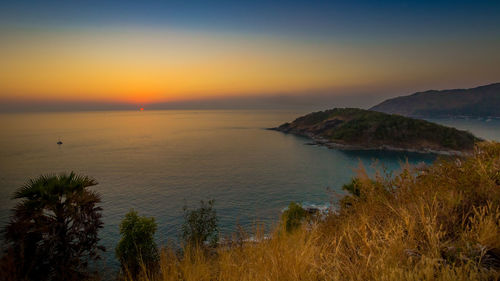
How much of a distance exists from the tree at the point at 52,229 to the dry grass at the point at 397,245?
8.14m

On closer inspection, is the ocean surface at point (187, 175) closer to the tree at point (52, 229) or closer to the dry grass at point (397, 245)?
the tree at point (52, 229)

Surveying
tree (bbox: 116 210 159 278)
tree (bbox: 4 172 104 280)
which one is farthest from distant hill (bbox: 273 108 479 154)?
tree (bbox: 4 172 104 280)

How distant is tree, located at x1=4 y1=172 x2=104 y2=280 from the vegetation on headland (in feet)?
26.6

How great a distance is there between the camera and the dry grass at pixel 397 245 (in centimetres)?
229

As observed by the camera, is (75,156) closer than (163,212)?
No

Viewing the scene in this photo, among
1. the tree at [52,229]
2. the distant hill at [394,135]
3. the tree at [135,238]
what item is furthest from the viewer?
the distant hill at [394,135]

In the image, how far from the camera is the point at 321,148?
306ft

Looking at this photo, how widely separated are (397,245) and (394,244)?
0.08 m

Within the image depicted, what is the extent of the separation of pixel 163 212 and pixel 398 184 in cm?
3798

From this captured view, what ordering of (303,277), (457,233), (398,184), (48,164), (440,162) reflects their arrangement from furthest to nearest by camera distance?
(48,164) → (440,162) → (398,184) → (457,233) → (303,277)

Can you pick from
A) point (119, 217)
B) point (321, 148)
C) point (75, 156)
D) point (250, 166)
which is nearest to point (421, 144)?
point (321, 148)

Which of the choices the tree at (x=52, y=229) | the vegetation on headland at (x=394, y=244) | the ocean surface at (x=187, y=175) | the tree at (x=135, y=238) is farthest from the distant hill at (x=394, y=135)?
the tree at (x=52, y=229)

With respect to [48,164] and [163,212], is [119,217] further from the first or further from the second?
[48,164]

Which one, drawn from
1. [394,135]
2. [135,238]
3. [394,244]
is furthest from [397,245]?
[394,135]
